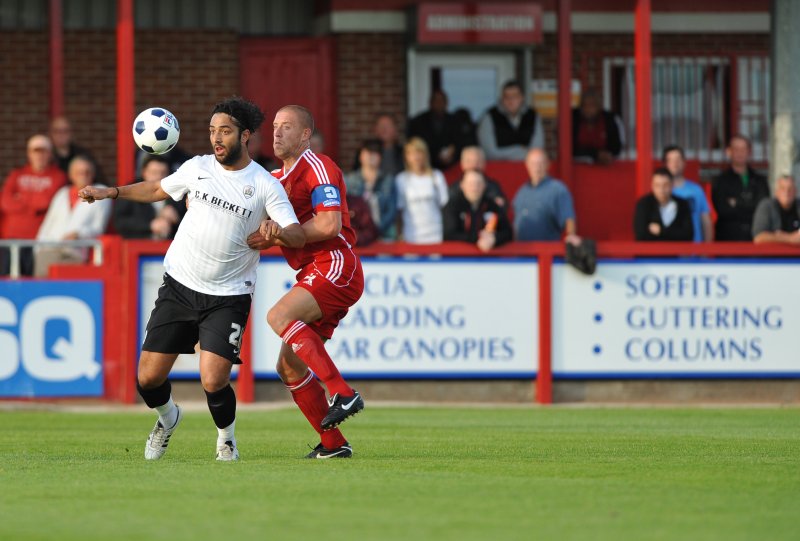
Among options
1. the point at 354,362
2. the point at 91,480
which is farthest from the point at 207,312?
the point at 354,362

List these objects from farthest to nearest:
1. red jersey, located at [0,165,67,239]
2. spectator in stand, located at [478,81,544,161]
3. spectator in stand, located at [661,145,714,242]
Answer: spectator in stand, located at [478,81,544,161] < spectator in stand, located at [661,145,714,242] < red jersey, located at [0,165,67,239]

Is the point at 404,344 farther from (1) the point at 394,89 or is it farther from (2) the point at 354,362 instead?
(1) the point at 394,89

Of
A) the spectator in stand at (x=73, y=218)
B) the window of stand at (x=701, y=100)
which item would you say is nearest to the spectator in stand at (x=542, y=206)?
the spectator in stand at (x=73, y=218)

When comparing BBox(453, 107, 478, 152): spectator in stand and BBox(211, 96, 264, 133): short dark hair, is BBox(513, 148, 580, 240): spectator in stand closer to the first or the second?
BBox(453, 107, 478, 152): spectator in stand

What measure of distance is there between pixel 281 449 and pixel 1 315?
5657 millimetres

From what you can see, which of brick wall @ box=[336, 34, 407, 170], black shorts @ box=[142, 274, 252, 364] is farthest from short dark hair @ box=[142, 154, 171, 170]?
black shorts @ box=[142, 274, 252, 364]

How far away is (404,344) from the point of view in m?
15.4

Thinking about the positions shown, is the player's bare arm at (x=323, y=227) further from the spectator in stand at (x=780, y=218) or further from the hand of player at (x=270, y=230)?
the spectator in stand at (x=780, y=218)

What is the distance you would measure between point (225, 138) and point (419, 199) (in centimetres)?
744

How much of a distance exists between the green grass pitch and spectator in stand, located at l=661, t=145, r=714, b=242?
15.1 ft

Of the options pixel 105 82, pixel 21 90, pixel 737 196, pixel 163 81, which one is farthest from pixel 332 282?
pixel 21 90

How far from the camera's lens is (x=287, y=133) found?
355 inches

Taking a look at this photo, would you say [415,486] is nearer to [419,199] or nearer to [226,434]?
[226,434]

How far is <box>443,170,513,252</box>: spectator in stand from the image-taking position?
15531 millimetres
